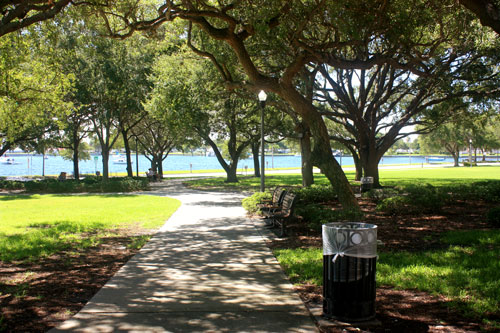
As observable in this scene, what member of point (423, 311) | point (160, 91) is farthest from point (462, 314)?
point (160, 91)

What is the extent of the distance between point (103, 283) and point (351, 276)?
368cm

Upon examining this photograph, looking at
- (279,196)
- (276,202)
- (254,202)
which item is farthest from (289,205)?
(254,202)

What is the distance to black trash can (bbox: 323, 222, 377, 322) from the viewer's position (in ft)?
14.1

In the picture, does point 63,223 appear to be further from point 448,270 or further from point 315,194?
point 448,270

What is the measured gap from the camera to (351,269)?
435cm

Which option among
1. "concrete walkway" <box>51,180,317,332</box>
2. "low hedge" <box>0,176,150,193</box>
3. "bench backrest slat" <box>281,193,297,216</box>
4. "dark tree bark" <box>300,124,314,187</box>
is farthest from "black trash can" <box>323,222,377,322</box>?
"low hedge" <box>0,176,150,193</box>

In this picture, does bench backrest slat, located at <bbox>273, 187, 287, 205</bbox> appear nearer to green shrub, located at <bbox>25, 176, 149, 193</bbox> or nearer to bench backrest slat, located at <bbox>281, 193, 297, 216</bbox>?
bench backrest slat, located at <bbox>281, 193, 297, 216</bbox>

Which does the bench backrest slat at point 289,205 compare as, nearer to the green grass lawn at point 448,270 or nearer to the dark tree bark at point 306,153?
the green grass lawn at point 448,270

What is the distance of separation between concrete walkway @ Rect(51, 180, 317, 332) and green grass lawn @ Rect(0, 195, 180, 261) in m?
2.20

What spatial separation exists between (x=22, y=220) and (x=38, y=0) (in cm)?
775

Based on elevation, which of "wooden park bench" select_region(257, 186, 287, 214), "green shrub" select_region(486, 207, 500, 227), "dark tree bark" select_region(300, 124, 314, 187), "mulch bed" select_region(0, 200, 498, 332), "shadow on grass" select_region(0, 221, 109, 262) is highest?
"dark tree bark" select_region(300, 124, 314, 187)

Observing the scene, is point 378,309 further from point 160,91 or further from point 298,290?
point 160,91

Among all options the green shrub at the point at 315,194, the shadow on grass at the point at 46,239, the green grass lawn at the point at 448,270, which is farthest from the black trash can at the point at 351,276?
the green shrub at the point at 315,194

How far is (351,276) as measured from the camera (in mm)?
4344
